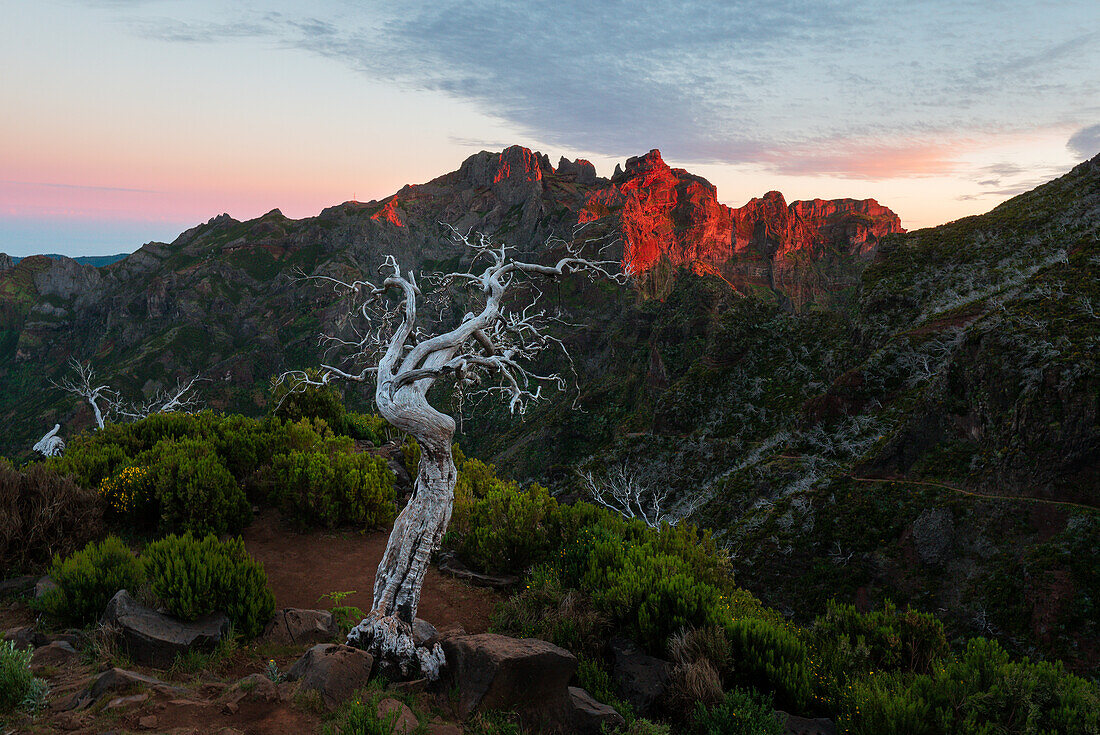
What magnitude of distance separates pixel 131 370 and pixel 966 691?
191132 millimetres

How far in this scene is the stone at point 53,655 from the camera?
18.0 feet

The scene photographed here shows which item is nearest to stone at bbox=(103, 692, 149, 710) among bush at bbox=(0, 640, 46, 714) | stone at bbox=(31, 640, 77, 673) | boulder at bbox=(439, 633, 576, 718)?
bush at bbox=(0, 640, 46, 714)

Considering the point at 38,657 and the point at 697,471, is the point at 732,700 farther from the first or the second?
the point at 697,471

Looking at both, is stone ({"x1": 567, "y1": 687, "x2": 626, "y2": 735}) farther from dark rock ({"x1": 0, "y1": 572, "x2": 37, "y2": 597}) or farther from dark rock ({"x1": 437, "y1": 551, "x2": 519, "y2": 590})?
dark rock ({"x1": 0, "y1": 572, "x2": 37, "y2": 597})

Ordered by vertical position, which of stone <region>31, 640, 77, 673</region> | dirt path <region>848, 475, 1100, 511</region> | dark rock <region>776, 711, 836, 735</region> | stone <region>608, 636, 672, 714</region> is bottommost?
dirt path <region>848, 475, 1100, 511</region>

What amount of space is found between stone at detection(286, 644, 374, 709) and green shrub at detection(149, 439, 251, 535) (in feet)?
15.2

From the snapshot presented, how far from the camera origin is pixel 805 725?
17.7 feet

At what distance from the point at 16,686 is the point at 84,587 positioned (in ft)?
7.06

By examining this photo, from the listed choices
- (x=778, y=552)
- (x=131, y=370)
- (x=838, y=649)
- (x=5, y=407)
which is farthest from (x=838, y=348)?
(x=5, y=407)

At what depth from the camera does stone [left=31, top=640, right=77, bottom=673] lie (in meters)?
5.49

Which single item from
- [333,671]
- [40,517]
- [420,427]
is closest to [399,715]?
[333,671]

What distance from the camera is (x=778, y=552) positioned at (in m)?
29.0

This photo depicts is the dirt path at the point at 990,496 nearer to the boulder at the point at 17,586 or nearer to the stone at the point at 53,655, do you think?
the stone at the point at 53,655

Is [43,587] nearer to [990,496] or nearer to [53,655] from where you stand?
[53,655]
